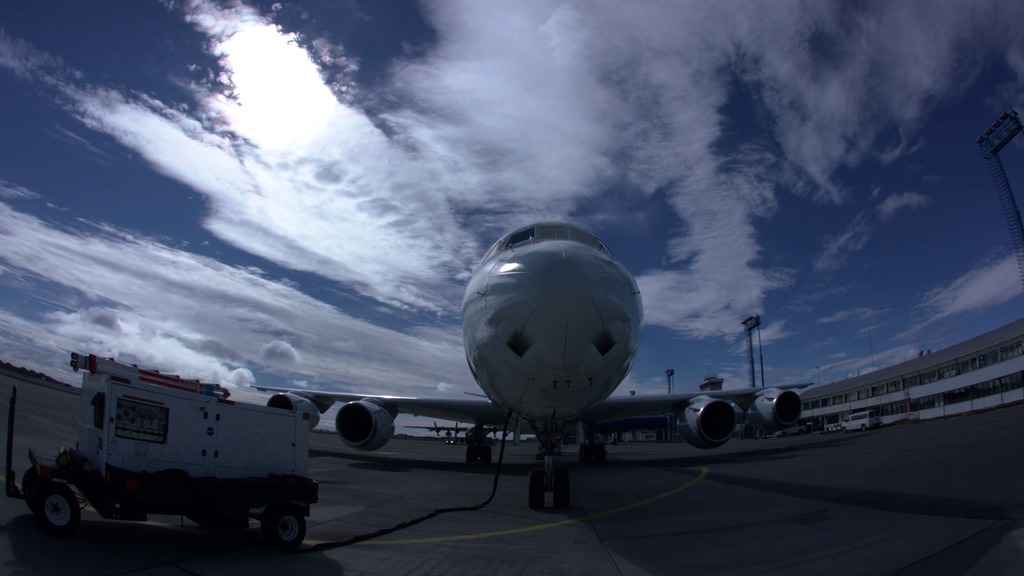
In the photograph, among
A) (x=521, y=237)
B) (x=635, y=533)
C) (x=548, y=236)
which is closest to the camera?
(x=635, y=533)

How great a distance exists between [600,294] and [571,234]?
2.10 meters

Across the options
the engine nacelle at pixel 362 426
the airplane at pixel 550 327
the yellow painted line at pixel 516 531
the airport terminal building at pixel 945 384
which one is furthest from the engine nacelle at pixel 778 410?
the airport terminal building at pixel 945 384

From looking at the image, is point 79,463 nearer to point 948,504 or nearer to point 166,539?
point 166,539

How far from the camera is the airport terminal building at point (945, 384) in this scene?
3319 centimetres

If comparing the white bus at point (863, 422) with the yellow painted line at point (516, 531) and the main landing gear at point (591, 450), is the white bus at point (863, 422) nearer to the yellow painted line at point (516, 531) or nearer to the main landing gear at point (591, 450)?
the main landing gear at point (591, 450)

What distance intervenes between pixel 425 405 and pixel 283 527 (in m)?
12.8

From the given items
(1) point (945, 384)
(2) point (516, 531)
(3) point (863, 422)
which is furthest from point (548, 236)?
(1) point (945, 384)

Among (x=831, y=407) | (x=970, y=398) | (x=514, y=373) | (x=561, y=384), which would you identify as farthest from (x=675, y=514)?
(x=831, y=407)

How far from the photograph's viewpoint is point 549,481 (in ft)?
27.1

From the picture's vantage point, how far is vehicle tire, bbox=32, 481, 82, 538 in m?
4.71

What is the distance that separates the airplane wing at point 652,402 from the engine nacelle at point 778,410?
0.88 metres

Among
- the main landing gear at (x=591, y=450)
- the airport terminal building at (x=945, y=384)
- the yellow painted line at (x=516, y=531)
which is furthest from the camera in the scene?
the airport terminal building at (x=945, y=384)

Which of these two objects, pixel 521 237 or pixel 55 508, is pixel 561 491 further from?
pixel 55 508

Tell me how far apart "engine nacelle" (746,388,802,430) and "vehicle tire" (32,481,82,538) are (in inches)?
606
